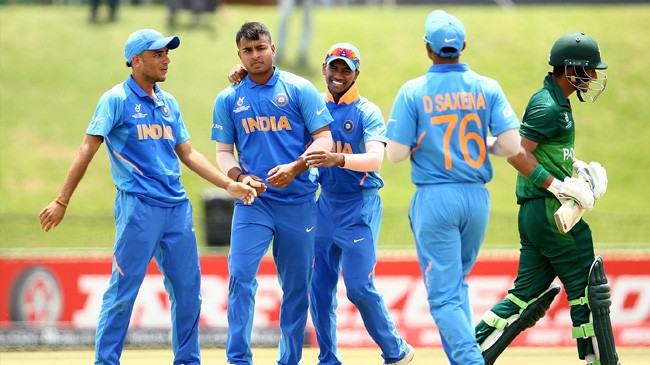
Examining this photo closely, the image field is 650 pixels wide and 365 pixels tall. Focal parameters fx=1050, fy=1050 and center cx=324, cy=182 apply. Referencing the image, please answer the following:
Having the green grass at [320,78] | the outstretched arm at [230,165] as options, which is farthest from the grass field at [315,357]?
the green grass at [320,78]

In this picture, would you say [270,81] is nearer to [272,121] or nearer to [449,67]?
[272,121]

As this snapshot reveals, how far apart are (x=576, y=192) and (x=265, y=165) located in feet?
7.25

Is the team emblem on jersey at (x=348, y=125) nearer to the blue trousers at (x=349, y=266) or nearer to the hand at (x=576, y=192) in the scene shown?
the blue trousers at (x=349, y=266)

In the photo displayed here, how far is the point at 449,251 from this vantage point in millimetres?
7047

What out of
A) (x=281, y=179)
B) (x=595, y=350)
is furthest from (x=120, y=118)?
(x=595, y=350)

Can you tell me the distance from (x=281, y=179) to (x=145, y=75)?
4.19 ft

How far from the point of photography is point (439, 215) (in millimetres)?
7035

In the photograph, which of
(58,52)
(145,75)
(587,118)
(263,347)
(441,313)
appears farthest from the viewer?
(58,52)

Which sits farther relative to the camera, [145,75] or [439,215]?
[145,75]

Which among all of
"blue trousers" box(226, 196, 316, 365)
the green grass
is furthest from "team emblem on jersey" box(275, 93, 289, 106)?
the green grass

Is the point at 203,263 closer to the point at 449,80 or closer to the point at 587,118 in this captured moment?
the point at 449,80

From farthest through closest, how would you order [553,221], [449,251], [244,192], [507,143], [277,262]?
[277,262], [553,221], [244,192], [507,143], [449,251]

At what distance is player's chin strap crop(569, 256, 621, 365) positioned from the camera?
24.6 ft

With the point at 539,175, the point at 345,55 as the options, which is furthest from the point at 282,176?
the point at 539,175
